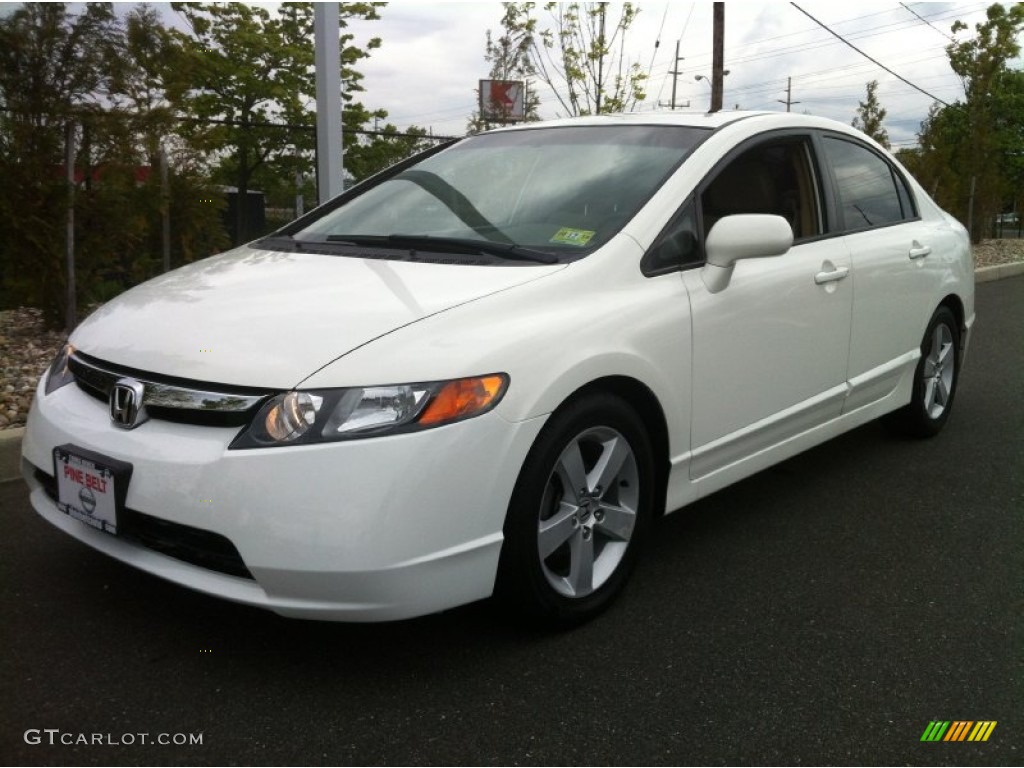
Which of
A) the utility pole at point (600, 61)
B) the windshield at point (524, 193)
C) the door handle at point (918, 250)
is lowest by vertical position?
the door handle at point (918, 250)

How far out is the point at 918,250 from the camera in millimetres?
4348

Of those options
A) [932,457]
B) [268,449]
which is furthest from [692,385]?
[932,457]

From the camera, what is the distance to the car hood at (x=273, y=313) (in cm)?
236

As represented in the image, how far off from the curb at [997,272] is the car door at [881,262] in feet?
32.9

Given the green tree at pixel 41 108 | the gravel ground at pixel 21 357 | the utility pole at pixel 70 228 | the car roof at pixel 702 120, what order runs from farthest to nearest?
1. the utility pole at pixel 70 228
2. the green tree at pixel 41 108
3. the gravel ground at pixel 21 357
4. the car roof at pixel 702 120

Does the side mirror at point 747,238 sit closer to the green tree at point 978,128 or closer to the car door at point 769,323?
the car door at point 769,323

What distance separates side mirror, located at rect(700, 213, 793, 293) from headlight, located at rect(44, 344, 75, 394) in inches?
79.1

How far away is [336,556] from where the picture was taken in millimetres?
2213

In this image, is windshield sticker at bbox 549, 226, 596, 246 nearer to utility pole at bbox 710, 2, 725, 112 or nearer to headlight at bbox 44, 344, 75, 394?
headlight at bbox 44, 344, 75, 394

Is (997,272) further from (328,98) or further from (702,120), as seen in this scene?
(702,120)

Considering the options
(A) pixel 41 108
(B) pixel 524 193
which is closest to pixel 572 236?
(B) pixel 524 193

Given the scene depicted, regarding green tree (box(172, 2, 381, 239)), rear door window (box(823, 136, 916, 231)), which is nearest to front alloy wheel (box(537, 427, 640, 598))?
rear door window (box(823, 136, 916, 231))

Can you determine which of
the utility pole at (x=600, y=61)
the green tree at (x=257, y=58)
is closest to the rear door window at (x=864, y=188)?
the utility pole at (x=600, y=61)

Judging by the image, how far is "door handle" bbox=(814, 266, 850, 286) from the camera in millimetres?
3605
